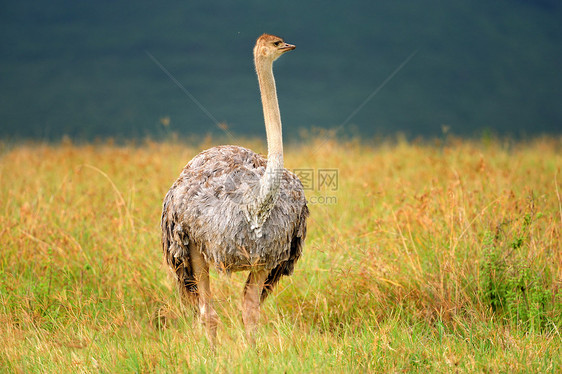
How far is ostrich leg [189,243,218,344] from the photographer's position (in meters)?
4.49

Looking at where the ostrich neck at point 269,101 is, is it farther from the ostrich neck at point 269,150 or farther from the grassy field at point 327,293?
the grassy field at point 327,293

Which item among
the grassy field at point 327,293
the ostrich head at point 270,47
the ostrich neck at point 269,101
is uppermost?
the ostrich head at point 270,47

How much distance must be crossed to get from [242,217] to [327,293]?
1.21 m

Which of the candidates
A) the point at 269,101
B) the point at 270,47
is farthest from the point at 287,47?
the point at 269,101

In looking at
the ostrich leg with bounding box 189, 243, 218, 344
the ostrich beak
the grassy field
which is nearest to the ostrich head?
the ostrich beak

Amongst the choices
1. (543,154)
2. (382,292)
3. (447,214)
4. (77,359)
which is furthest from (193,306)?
(543,154)

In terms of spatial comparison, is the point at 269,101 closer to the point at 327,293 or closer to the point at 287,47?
the point at 287,47

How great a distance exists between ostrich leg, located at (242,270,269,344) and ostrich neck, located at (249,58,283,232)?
0.52 m

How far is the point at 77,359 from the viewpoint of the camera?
12.6 ft

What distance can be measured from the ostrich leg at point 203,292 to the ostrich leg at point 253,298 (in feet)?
0.76

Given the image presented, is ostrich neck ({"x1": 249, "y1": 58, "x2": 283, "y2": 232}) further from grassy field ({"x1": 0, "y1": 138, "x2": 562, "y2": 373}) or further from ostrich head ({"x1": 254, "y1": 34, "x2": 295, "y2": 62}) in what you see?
grassy field ({"x1": 0, "y1": 138, "x2": 562, "y2": 373})

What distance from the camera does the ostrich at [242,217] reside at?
4.10 m

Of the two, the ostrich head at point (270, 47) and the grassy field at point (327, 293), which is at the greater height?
the ostrich head at point (270, 47)

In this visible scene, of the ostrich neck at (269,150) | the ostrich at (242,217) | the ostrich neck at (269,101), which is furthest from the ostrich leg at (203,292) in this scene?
the ostrich neck at (269,101)
